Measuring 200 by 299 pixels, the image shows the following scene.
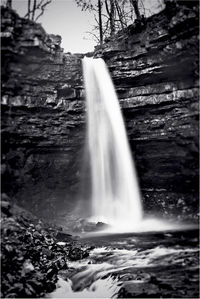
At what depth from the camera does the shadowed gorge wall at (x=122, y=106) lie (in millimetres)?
12367

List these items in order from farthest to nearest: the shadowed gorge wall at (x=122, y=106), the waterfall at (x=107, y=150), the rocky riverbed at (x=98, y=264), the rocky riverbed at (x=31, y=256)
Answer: the waterfall at (x=107, y=150) < the shadowed gorge wall at (x=122, y=106) < the rocky riverbed at (x=31, y=256) < the rocky riverbed at (x=98, y=264)

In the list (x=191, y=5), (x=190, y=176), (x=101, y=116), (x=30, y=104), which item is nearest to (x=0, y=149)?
(x=30, y=104)

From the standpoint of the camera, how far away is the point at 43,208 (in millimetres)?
14305

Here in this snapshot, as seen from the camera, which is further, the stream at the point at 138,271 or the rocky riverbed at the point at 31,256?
the rocky riverbed at the point at 31,256

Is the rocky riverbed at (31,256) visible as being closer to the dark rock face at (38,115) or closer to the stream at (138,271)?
the stream at (138,271)

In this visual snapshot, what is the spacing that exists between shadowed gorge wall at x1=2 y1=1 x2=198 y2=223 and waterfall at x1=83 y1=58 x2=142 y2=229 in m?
0.39

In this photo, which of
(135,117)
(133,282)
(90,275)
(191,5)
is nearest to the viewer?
(133,282)

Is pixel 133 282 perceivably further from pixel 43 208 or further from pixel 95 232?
pixel 43 208

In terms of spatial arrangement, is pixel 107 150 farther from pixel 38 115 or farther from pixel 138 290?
pixel 138 290

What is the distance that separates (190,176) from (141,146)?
8.95ft

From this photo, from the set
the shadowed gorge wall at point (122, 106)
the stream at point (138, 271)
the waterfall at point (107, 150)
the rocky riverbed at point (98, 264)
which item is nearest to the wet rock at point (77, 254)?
the rocky riverbed at point (98, 264)

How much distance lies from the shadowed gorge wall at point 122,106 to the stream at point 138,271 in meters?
4.38

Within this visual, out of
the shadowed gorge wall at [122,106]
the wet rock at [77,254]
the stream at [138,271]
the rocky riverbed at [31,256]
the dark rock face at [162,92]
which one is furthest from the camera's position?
the shadowed gorge wall at [122,106]

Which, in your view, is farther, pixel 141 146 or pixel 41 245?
pixel 141 146
